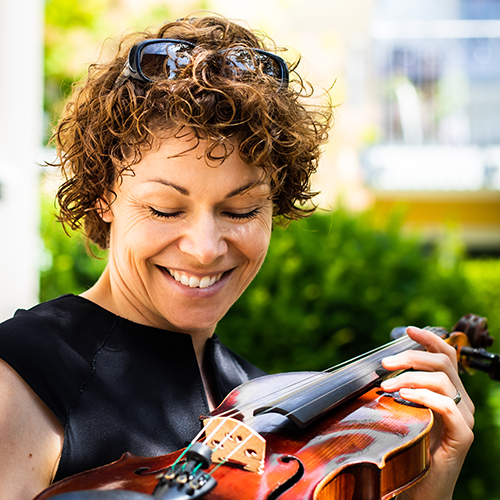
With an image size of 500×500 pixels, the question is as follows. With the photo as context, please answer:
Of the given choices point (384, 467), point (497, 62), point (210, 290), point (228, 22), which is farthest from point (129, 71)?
point (497, 62)

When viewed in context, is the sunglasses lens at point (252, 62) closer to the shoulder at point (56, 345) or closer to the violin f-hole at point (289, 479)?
the shoulder at point (56, 345)

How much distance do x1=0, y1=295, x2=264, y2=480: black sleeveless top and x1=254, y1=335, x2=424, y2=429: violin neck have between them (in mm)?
231

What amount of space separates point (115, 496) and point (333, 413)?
2.13ft

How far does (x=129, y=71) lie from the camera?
137 centimetres

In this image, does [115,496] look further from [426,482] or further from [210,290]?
[426,482]

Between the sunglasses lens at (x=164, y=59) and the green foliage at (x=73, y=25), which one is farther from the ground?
the green foliage at (x=73, y=25)

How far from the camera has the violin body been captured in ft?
3.49

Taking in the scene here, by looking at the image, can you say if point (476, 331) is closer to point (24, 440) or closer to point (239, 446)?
point (239, 446)

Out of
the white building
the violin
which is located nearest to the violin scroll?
the violin

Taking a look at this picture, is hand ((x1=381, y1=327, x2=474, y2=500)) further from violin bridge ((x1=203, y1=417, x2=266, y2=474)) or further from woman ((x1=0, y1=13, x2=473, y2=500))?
violin bridge ((x1=203, y1=417, x2=266, y2=474))

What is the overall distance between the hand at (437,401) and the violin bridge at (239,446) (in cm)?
47

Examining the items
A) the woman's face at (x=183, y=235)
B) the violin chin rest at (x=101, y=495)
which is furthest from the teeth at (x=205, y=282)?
the violin chin rest at (x=101, y=495)

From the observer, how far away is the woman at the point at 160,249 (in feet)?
4.03

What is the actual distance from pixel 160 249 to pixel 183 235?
0.22 ft
